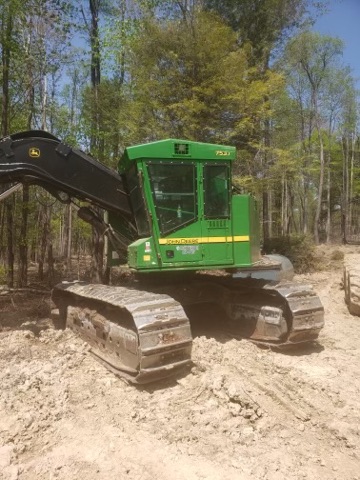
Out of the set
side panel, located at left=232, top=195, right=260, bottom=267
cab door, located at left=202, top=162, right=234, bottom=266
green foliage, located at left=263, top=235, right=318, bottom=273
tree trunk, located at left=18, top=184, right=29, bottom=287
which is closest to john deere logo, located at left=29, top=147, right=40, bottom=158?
cab door, located at left=202, top=162, right=234, bottom=266

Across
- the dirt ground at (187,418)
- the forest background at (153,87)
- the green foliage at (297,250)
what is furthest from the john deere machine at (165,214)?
the green foliage at (297,250)

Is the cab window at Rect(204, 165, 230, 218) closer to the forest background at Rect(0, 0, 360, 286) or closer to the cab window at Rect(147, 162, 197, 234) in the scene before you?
the cab window at Rect(147, 162, 197, 234)

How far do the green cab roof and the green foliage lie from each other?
377 inches

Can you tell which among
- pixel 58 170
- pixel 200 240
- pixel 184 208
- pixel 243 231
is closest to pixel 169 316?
pixel 200 240

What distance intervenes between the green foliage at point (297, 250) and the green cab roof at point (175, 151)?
959cm

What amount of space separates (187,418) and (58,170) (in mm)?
3836

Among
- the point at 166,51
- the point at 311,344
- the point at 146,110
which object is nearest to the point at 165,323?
the point at 311,344

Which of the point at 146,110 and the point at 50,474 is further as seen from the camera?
the point at 146,110

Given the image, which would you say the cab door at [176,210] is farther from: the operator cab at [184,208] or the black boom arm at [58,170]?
the black boom arm at [58,170]

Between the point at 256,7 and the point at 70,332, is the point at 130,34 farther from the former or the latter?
the point at 70,332

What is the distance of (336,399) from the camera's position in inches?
180

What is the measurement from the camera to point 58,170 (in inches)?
239

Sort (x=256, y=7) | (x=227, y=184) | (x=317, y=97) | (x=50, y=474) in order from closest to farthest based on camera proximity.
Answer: (x=50, y=474) < (x=227, y=184) < (x=256, y=7) < (x=317, y=97)

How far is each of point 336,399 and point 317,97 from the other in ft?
94.7
